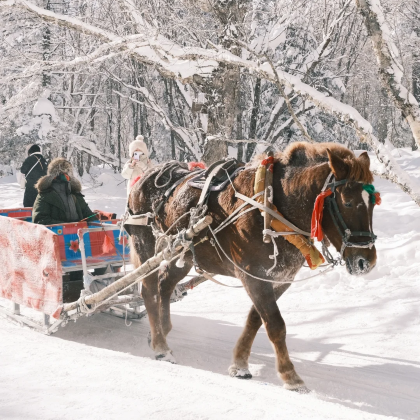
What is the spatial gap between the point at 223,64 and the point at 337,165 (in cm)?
581

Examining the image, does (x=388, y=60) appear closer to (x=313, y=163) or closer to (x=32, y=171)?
(x=313, y=163)

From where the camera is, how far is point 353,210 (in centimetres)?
357

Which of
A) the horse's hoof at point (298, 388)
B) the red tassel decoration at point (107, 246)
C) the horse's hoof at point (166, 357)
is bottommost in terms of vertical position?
the horse's hoof at point (166, 357)

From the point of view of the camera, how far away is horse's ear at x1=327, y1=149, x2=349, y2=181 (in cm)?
356

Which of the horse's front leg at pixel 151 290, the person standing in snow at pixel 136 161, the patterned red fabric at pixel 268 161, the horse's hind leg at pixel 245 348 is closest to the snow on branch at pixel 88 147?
the person standing in snow at pixel 136 161

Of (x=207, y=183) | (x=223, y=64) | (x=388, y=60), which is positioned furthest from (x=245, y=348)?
(x=223, y=64)

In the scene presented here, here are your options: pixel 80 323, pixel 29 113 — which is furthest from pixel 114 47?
pixel 29 113

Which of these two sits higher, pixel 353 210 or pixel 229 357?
pixel 353 210

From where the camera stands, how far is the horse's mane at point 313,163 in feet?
11.8

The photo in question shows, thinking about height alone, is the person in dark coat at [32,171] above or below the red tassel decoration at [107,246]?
above

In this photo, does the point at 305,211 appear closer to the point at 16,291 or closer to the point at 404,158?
the point at 16,291

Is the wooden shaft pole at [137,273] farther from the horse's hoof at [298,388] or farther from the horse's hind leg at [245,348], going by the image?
the horse's hoof at [298,388]

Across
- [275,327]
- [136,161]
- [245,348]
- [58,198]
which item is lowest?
[245,348]

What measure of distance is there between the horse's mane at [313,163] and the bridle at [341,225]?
0.10 m
